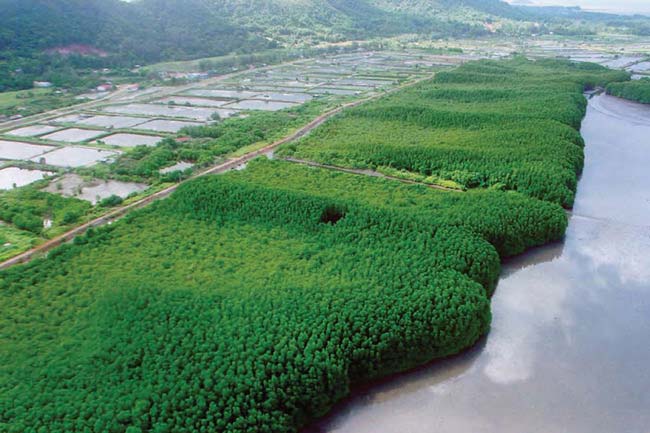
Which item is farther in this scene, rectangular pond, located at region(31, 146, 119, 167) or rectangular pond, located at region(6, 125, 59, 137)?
rectangular pond, located at region(6, 125, 59, 137)

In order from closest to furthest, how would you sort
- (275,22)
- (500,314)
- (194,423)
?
(194,423), (500,314), (275,22)

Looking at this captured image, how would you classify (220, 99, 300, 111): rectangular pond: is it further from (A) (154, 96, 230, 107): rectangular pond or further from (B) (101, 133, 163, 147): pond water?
(B) (101, 133, 163, 147): pond water

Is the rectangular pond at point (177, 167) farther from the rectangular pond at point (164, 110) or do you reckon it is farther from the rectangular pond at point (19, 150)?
the rectangular pond at point (164, 110)

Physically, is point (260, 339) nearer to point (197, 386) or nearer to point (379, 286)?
point (197, 386)

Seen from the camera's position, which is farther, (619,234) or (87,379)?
(619,234)

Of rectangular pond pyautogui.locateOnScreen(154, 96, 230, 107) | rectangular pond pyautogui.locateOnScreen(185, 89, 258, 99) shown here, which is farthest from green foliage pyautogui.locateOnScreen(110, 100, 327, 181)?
rectangular pond pyautogui.locateOnScreen(185, 89, 258, 99)

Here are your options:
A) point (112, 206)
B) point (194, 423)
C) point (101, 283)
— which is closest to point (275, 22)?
point (112, 206)

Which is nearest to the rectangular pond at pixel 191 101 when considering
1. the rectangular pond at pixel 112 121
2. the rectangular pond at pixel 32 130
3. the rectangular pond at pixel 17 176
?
the rectangular pond at pixel 112 121
